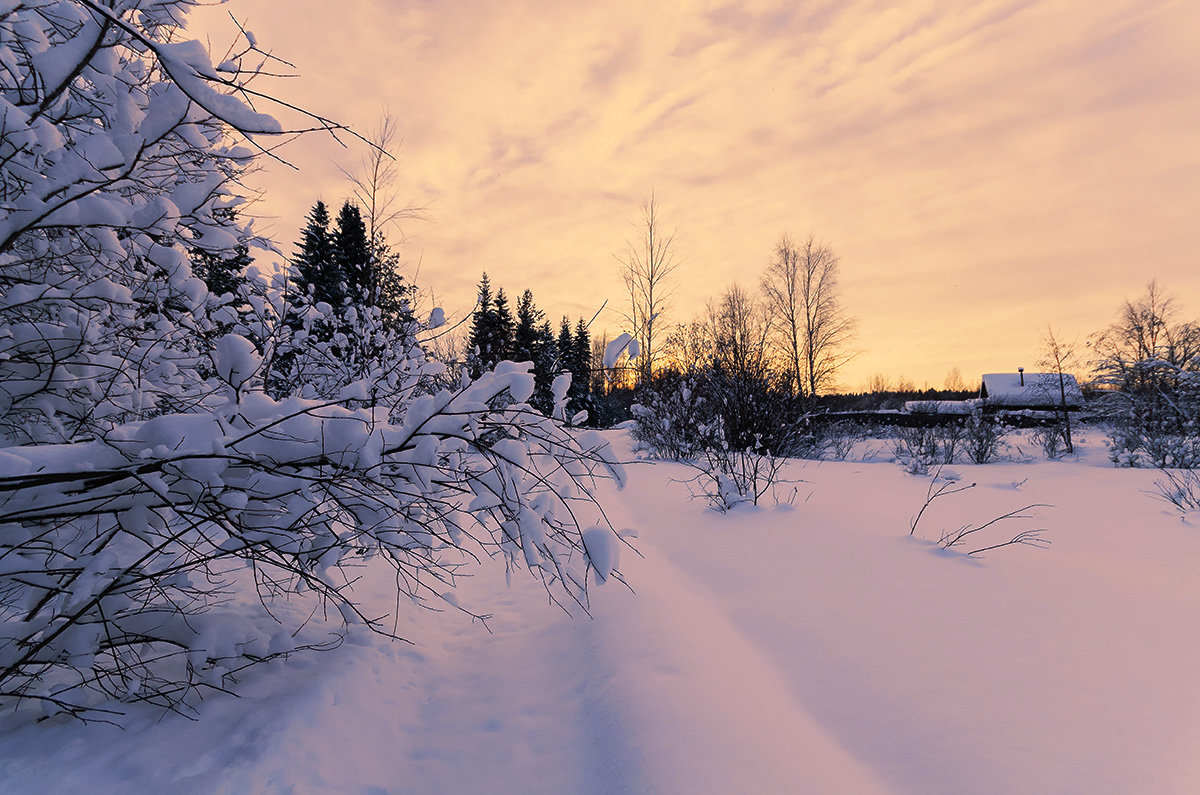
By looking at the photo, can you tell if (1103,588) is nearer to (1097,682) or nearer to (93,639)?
(1097,682)

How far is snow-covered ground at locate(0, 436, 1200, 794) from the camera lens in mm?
1448

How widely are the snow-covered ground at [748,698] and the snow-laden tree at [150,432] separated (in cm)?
34

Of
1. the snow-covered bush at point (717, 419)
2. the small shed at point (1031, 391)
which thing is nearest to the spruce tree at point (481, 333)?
the snow-covered bush at point (717, 419)

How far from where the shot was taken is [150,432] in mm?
1255

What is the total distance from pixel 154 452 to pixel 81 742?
1105mm

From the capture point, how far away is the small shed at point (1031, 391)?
50.4 ft

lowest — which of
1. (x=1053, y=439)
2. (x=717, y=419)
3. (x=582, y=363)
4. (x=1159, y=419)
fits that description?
(x=1053, y=439)

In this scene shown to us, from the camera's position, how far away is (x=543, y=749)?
5.52 ft

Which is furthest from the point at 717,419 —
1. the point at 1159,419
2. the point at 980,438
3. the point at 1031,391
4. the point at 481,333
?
the point at 1031,391

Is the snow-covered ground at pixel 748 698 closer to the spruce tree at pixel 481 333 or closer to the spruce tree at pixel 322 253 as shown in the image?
the spruce tree at pixel 481 333

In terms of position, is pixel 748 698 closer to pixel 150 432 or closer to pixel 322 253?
pixel 150 432

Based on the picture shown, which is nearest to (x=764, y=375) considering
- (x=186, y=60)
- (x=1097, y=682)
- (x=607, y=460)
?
(x=1097, y=682)

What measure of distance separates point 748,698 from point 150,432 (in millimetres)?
2015

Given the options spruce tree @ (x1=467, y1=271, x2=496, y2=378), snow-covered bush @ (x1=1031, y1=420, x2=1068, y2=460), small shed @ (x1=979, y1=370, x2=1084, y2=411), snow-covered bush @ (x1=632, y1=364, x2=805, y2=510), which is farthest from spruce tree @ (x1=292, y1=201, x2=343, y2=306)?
small shed @ (x1=979, y1=370, x2=1084, y2=411)
